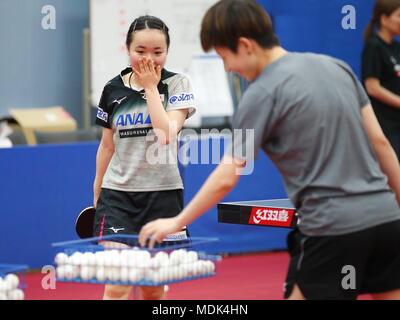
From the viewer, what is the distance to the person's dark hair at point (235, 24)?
263cm

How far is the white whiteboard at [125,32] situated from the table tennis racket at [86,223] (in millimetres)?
4772

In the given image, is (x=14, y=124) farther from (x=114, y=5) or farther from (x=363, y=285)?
(x=363, y=285)

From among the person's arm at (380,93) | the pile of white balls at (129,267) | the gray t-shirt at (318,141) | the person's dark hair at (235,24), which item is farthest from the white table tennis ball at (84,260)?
the person's arm at (380,93)

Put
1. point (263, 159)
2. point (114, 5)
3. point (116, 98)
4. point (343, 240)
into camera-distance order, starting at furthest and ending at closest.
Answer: point (114, 5) < point (263, 159) < point (116, 98) < point (343, 240)

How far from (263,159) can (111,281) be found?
406 cm

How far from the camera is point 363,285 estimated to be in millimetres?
2754

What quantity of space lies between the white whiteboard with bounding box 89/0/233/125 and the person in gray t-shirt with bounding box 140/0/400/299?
6059 mm

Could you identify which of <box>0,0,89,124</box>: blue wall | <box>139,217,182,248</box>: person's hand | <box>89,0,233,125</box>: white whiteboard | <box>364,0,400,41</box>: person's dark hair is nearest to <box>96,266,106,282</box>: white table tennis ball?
<box>139,217,182,248</box>: person's hand

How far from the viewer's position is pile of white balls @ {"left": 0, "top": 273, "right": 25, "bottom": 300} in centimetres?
284

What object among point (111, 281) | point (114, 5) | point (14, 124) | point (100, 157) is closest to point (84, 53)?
point (114, 5)

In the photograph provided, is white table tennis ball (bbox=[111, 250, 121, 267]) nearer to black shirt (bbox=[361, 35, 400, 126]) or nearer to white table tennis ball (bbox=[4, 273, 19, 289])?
white table tennis ball (bbox=[4, 273, 19, 289])

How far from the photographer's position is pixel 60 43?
898 cm

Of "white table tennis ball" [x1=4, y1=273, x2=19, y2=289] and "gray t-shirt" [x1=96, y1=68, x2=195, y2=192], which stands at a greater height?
"gray t-shirt" [x1=96, y1=68, x2=195, y2=192]

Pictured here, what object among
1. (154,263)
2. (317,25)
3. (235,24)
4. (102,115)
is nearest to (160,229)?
(154,263)
